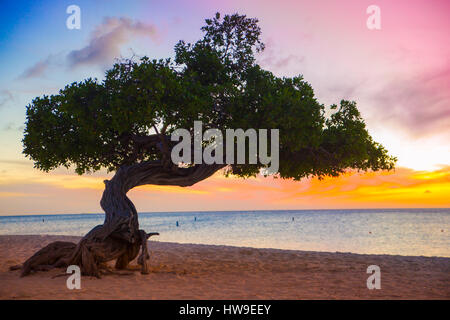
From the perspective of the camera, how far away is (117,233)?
44.5 ft

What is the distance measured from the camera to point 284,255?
1995cm

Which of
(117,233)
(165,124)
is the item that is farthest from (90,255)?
(165,124)

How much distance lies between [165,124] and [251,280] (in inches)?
225

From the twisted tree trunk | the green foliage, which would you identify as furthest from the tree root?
the green foliage

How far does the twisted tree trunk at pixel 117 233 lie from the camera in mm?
13164

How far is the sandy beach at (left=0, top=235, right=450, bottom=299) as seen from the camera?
1020cm

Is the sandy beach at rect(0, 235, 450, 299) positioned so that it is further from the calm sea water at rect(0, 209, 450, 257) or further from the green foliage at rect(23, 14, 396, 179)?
the calm sea water at rect(0, 209, 450, 257)

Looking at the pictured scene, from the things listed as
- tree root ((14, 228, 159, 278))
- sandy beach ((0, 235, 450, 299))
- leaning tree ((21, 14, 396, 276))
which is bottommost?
sandy beach ((0, 235, 450, 299))

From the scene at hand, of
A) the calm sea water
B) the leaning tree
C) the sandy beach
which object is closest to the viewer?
the sandy beach

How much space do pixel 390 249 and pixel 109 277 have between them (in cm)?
3273

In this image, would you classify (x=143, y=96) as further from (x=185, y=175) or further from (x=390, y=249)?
(x=390, y=249)

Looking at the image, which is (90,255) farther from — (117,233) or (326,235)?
(326,235)

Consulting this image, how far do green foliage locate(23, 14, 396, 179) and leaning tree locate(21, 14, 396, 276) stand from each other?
3 cm
